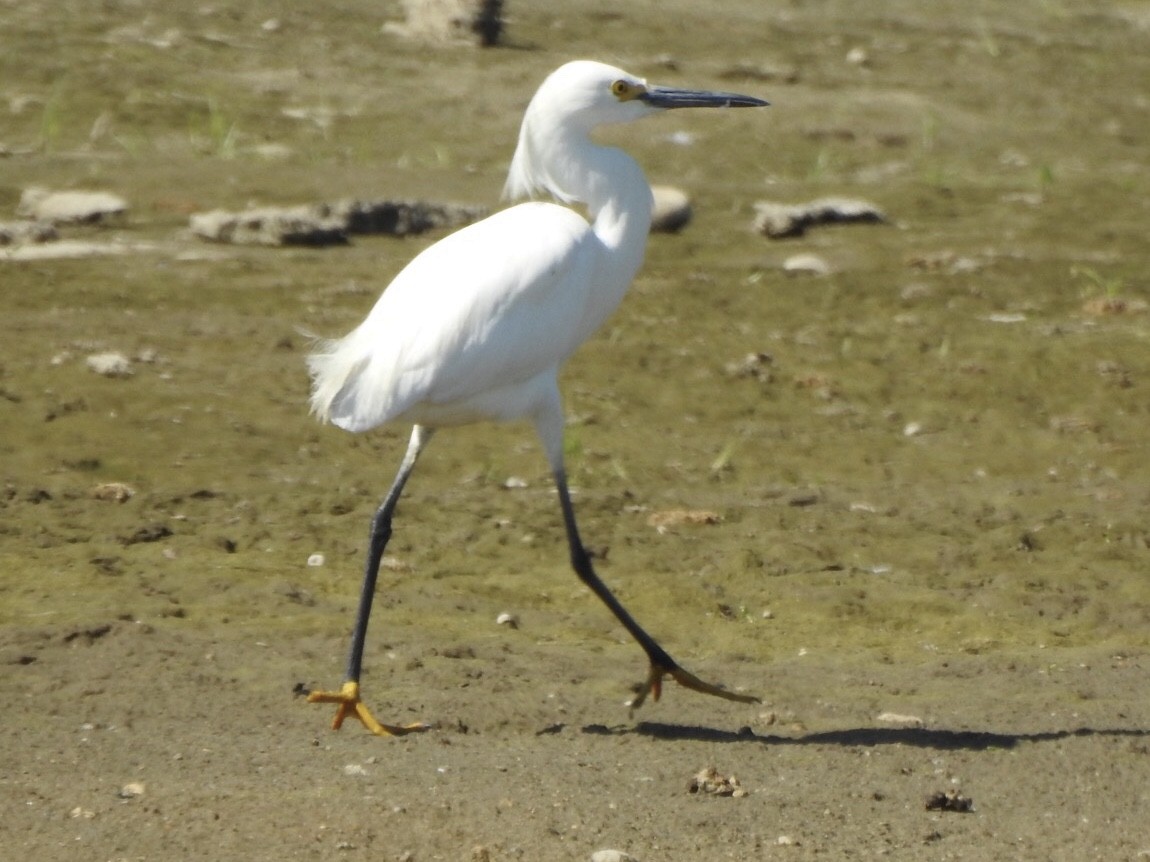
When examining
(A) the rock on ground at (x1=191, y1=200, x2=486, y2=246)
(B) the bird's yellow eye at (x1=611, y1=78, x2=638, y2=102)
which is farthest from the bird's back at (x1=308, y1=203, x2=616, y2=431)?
(A) the rock on ground at (x1=191, y1=200, x2=486, y2=246)

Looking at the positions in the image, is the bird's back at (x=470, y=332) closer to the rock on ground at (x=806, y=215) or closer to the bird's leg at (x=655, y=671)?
the bird's leg at (x=655, y=671)

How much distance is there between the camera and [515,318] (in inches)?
225

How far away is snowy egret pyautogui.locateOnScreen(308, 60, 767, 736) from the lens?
18.5ft

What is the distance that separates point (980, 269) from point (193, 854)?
27.0 ft

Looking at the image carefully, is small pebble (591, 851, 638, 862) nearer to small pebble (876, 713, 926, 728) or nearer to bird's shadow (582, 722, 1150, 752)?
bird's shadow (582, 722, 1150, 752)

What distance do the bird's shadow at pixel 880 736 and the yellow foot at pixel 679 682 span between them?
16 centimetres

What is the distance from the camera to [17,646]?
581 centimetres

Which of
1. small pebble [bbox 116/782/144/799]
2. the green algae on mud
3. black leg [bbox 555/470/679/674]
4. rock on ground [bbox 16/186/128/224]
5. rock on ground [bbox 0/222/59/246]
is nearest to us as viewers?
small pebble [bbox 116/782/144/799]

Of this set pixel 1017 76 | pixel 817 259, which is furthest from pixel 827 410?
pixel 1017 76

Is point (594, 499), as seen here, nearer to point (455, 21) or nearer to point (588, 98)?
point (588, 98)

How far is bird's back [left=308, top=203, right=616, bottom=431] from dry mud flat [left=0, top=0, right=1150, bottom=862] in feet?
2.64

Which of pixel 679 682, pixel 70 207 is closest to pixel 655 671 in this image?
pixel 679 682

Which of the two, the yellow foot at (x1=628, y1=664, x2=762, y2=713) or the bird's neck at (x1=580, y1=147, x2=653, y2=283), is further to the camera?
the bird's neck at (x1=580, y1=147, x2=653, y2=283)

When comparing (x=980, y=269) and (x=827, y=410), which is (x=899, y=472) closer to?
(x=827, y=410)
